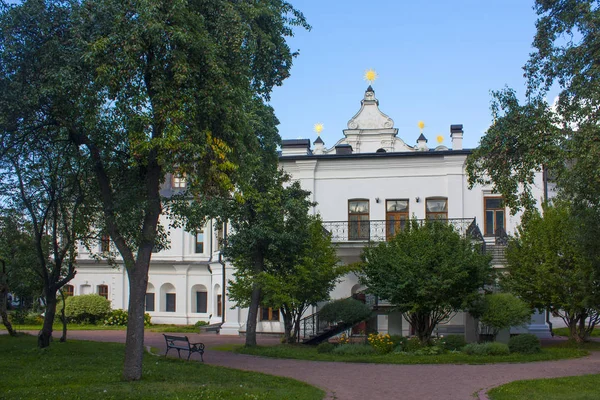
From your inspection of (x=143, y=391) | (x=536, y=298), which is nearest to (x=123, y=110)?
(x=143, y=391)

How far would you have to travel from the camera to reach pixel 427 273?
22.7 metres

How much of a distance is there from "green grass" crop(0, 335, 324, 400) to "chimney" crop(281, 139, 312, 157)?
1561 centimetres

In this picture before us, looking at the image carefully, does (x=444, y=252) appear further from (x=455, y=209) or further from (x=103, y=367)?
(x=103, y=367)

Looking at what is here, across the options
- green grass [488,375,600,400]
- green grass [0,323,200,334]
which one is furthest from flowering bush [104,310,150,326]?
green grass [488,375,600,400]

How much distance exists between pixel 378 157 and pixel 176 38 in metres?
20.4

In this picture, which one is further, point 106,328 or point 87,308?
point 87,308

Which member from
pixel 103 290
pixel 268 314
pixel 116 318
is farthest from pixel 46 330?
pixel 103 290

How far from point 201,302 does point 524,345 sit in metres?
25.3

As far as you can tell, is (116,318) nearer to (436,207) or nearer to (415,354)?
(436,207)

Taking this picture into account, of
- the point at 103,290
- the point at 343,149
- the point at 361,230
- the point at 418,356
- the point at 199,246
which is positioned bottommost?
the point at 418,356

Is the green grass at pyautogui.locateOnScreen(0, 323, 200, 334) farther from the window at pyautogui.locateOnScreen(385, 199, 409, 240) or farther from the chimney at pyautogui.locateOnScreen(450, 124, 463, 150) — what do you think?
the chimney at pyautogui.locateOnScreen(450, 124, 463, 150)

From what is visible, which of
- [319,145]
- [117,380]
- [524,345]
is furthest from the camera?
[319,145]

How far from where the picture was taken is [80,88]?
13.8 m

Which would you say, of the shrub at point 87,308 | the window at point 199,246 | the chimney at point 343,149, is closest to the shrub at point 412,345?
the chimney at point 343,149
